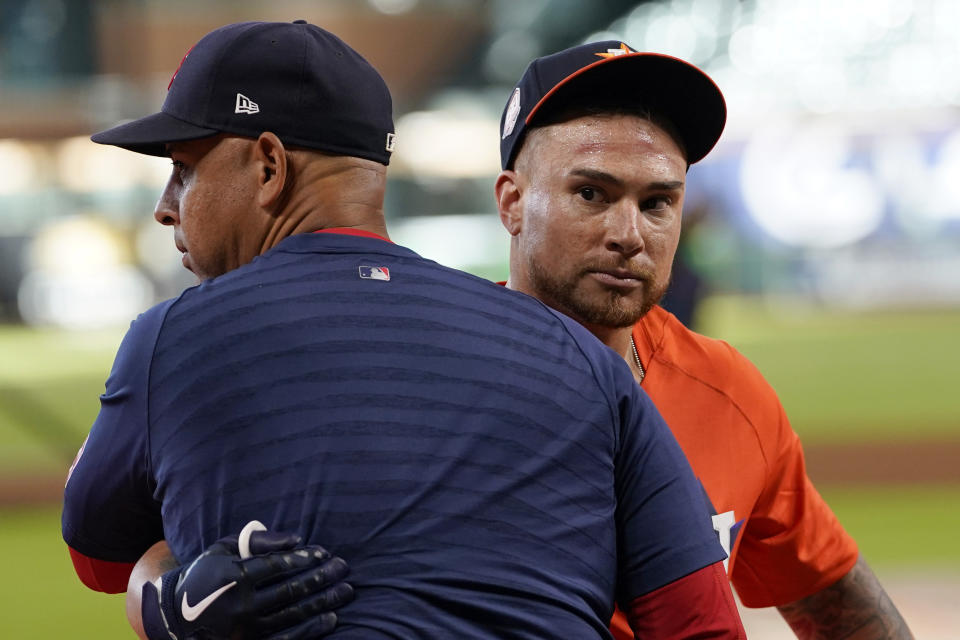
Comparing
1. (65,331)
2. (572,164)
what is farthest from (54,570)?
(65,331)

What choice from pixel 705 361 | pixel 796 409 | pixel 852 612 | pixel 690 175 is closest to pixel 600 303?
pixel 705 361

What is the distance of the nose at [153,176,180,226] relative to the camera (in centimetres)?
199

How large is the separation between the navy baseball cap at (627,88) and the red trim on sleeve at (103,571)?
1.25 metres

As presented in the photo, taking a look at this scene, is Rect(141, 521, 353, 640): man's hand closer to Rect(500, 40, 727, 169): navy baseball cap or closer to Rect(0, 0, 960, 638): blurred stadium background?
Rect(500, 40, 727, 169): navy baseball cap

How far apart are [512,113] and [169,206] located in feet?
2.98

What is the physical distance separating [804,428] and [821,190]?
35.8ft

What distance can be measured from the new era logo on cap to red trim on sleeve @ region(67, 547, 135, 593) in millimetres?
Result: 778

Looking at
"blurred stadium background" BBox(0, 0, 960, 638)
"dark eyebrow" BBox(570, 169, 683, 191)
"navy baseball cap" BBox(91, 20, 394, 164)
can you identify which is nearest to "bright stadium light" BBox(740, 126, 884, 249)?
"blurred stadium background" BBox(0, 0, 960, 638)

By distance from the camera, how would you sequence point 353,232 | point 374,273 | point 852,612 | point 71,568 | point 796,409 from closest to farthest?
point 374,273 → point 353,232 → point 852,612 → point 71,568 → point 796,409

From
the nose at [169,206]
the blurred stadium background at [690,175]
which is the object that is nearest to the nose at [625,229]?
the nose at [169,206]

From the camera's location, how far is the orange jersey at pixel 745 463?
237 centimetres

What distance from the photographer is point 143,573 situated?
177 centimetres

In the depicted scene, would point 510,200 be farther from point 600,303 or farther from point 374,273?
point 374,273

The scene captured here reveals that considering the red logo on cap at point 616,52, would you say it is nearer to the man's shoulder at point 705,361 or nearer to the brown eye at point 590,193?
the brown eye at point 590,193
